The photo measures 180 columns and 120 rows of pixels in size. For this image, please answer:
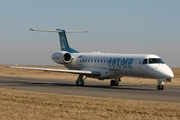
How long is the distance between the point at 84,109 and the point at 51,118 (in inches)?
94.6

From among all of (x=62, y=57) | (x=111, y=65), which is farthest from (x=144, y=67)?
(x=62, y=57)

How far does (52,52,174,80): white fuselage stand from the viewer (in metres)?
30.9

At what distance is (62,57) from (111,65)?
22.5 ft

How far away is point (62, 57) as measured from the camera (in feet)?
133

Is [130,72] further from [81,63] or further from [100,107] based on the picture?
[100,107]

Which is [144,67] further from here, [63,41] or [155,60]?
[63,41]

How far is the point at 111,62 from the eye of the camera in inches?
1405

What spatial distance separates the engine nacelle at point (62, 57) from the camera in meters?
40.7

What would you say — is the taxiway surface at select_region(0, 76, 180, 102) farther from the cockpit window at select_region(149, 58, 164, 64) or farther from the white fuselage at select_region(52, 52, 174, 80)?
the cockpit window at select_region(149, 58, 164, 64)

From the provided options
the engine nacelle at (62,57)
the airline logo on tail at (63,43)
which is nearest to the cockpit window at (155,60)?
the engine nacelle at (62,57)

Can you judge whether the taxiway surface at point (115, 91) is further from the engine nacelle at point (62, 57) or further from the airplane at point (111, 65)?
the engine nacelle at point (62, 57)

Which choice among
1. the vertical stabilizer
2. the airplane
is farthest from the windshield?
the vertical stabilizer

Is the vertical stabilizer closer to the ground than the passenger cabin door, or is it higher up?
higher up

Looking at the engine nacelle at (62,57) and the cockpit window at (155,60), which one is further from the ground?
the engine nacelle at (62,57)
